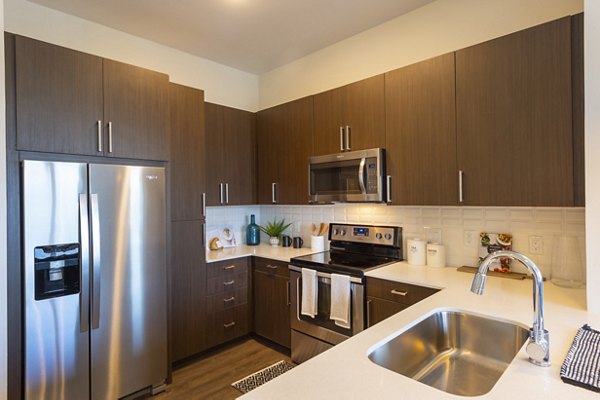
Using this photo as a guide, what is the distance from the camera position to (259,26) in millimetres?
2820

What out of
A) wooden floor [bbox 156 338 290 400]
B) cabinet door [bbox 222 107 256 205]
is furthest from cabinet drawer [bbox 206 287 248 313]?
cabinet door [bbox 222 107 256 205]

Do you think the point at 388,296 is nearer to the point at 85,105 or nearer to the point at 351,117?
the point at 351,117

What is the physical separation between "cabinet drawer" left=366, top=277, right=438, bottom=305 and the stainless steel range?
8 centimetres

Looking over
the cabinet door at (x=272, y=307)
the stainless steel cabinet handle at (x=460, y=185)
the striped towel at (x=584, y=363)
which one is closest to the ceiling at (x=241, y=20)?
the stainless steel cabinet handle at (x=460, y=185)

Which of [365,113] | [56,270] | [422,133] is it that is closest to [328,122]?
[365,113]

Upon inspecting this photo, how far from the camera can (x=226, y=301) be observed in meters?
3.01

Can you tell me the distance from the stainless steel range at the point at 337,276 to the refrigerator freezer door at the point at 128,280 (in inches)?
40.4

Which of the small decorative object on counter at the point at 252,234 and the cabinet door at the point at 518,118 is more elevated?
the cabinet door at the point at 518,118

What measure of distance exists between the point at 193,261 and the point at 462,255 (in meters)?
2.13

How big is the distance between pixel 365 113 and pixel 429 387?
2.03 metres

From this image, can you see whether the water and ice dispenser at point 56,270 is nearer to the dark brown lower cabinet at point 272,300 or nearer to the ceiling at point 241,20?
the dark brown lower cabinet at point 272,300

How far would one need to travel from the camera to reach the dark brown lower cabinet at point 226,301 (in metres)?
2.90

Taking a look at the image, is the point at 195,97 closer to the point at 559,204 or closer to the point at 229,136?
the point at 229,136

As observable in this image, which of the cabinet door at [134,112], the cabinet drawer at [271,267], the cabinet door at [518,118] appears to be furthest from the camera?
the cabinet drawer at [271,267]
